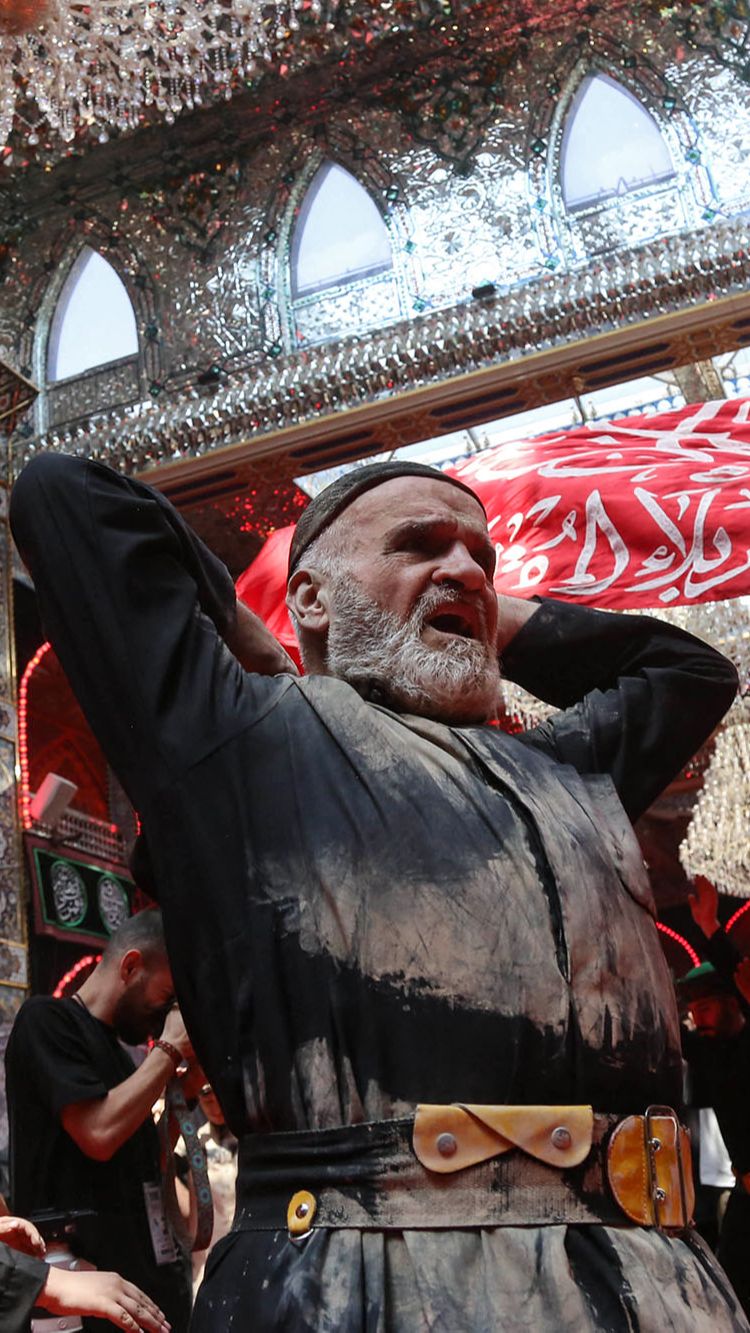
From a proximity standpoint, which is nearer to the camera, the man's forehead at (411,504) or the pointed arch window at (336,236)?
the man's forehead at (411,504)

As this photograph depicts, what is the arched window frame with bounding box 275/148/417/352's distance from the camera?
259 inches

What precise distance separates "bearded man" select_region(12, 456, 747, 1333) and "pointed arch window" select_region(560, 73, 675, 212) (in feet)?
17.4

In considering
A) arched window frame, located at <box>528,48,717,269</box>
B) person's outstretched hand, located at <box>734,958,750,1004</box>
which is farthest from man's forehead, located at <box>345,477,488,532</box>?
arched window frame, located at <box>528,48,717,269</box>

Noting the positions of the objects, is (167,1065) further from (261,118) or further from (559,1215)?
(261,118)

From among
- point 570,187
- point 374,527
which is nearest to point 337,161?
point 570,187

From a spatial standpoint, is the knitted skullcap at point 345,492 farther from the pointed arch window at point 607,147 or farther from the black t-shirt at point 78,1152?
the pointed arch window at point 607,147

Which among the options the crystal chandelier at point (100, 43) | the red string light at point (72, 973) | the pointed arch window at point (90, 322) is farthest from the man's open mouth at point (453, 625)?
Result: the red string light at point (72, 973)

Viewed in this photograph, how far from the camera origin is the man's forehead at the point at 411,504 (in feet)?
5.01

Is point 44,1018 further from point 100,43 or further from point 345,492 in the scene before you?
point 100,43

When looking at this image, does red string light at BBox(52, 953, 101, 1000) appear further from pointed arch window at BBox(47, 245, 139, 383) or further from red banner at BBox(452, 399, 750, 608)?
red banner at BBox(452, 399, 750, 608)

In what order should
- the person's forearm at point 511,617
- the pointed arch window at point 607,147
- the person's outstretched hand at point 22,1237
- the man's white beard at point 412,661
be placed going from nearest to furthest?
1. the man's white beard at point 412,661
2. the person's forearm at point 511,617
3. the person's outstretched hand at point 22,1237
4. the pointed arch window at point 607,147

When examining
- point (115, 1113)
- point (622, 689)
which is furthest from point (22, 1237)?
point (622, 689)

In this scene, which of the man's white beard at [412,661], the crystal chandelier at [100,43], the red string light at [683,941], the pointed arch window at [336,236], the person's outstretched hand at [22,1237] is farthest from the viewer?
the red string light at [683,941]

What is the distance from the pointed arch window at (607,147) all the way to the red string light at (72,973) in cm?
484
